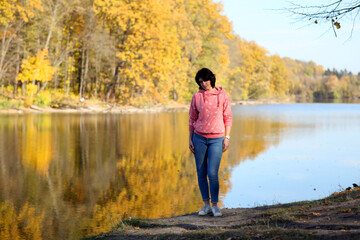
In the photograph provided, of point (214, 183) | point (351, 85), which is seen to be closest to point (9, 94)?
point (214, 183)

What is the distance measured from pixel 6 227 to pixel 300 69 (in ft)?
498

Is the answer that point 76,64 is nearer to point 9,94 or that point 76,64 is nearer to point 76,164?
point 9,94

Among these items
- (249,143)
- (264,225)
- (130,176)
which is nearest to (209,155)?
(264,225)

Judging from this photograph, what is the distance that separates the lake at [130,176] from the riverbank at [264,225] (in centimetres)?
77

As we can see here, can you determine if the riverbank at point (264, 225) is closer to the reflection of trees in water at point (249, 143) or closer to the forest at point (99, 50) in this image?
the reflection of trees in water at point (249, 143)

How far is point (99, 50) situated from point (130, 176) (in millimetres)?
25823

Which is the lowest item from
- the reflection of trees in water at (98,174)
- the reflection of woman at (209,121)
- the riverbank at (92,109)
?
the reflection of trees in water at (98,174)

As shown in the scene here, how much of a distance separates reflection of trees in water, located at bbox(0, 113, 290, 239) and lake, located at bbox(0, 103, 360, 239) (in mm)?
18

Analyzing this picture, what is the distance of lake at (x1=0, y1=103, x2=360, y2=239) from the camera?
774 centimetres

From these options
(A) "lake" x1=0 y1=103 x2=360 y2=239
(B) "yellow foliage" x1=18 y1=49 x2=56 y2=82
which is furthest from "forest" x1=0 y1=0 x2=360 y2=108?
(A) "lake" x1=0 y1=103 x2=360 y2=239

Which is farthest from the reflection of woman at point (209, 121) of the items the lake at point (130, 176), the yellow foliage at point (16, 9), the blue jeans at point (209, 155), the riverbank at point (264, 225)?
the yellow foliage at point (16, 9)

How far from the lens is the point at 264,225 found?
509 centimetres

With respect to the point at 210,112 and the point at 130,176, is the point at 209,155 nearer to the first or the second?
the point at 210,112

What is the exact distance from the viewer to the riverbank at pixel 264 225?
14.7 ft
